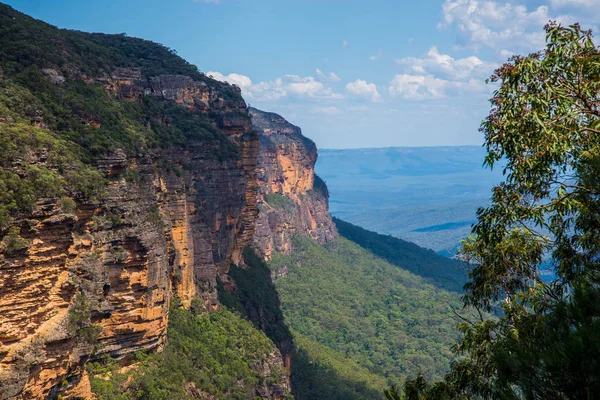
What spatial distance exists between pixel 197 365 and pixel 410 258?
83.3 meters

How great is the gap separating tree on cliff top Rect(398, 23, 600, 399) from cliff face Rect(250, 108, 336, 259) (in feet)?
216

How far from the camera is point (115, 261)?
2483 cm

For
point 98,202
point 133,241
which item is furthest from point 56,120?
point 133,241

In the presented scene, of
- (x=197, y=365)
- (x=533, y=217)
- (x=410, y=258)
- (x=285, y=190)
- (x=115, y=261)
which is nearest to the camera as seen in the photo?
(x=533, y=217)

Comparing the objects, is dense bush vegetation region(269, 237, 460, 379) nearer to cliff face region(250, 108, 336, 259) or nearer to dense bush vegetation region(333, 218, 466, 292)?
cliff face region(250, 108, 336, 259)

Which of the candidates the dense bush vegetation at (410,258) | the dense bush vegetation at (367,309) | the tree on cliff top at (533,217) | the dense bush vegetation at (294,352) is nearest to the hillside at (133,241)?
the dense bush vegetation at (294,352)

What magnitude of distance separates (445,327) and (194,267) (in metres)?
52.1

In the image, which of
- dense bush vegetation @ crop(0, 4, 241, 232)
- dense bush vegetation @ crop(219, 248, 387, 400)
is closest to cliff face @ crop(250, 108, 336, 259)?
dense bush vegetation @ crop(219, 248, 387, 400)

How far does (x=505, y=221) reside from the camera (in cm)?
1338

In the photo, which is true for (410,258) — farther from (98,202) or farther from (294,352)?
(98,202)

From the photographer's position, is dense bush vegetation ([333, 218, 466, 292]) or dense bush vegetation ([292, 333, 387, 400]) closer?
dense bush vegetation ([292, 333, 387, 400])

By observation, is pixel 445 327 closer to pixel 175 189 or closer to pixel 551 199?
→ pixel 175 189

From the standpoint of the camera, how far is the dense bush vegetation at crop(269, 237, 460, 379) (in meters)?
71.8

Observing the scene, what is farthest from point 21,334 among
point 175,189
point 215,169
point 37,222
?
point 215,169
